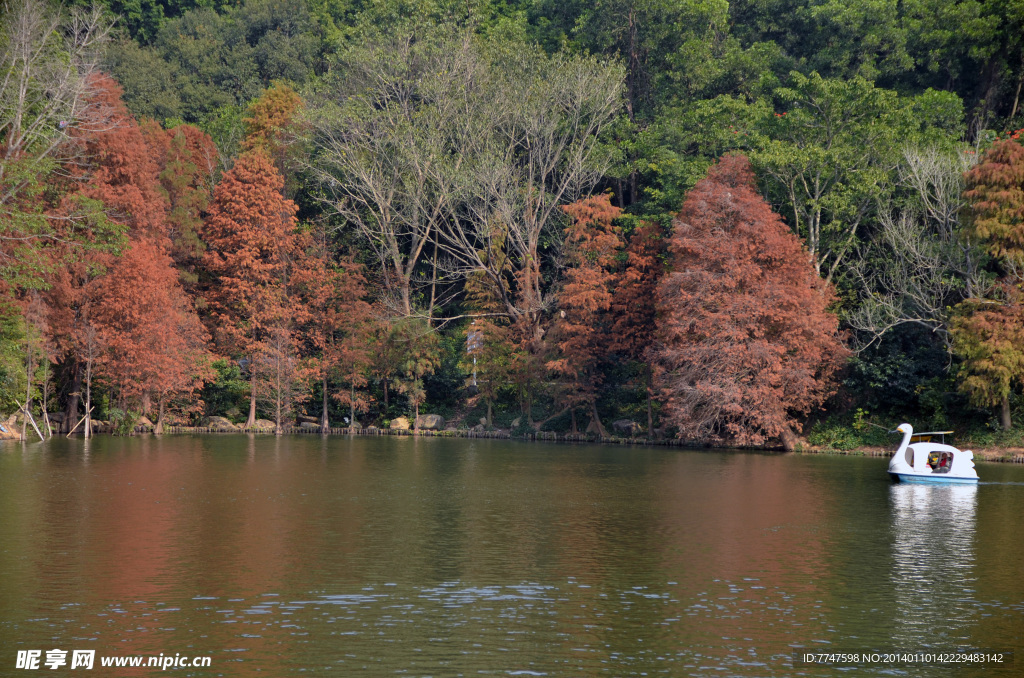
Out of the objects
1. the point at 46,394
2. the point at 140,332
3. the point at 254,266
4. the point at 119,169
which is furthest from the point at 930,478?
the point at 119,169

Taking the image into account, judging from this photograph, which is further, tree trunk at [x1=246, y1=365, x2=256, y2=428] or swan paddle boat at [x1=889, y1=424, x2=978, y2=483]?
tree trunk at [x1=246, y1=365, x2=256, y2=428]

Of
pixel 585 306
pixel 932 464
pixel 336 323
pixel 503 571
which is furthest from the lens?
pixel 336 323

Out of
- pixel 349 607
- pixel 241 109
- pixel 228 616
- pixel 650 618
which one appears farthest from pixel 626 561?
pixel 241 109

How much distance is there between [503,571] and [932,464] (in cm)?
2105

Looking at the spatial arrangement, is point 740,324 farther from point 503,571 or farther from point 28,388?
point 28,388

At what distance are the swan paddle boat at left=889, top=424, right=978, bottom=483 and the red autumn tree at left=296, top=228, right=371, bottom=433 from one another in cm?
3233

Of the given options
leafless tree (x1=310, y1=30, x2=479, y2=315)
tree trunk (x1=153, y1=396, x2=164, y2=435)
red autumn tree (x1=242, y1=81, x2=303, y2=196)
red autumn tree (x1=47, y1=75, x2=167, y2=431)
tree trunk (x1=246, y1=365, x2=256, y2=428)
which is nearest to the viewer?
red autumn tree (x1=47, y1=75, x2=167, y2=431)

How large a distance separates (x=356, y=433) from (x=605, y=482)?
91.5ft

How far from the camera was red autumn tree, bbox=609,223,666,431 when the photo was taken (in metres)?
50.4

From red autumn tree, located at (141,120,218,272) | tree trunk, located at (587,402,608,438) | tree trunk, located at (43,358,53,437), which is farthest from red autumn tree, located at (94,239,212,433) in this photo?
tree trunk, located at (587,402,608,438)

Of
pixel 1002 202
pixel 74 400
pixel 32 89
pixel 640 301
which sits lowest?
Result: pixel 74 400

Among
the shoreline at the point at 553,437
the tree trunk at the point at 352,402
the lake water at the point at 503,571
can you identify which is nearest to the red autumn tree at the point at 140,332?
the shoreline at the point at 553,437

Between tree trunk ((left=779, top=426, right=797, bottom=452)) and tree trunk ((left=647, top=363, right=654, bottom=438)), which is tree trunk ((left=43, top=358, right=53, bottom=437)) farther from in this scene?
tree trunk ((left=779, top=426, right=797, bottom=452))

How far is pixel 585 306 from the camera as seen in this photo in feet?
166
